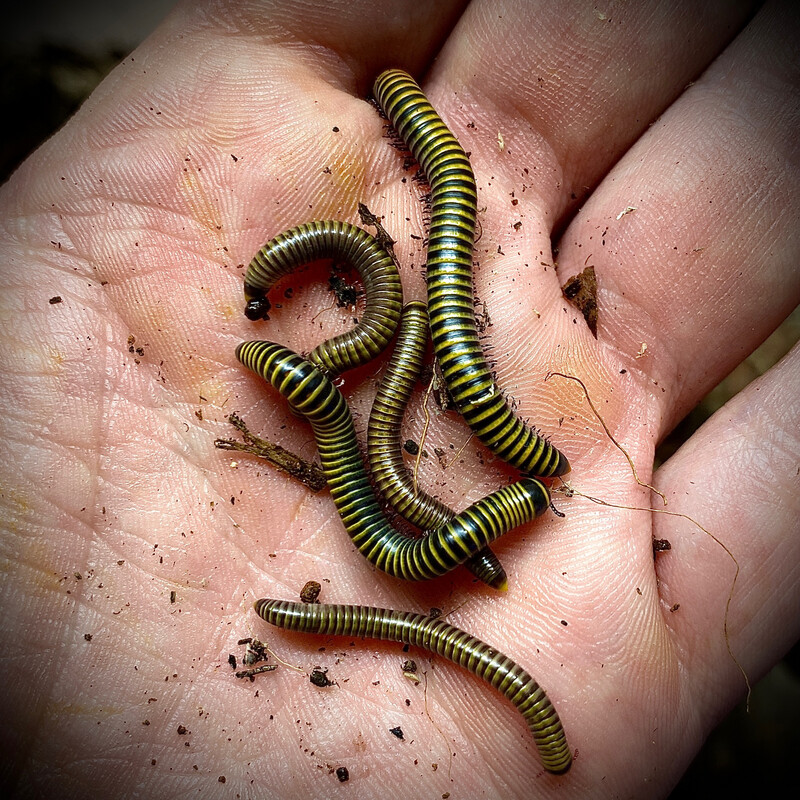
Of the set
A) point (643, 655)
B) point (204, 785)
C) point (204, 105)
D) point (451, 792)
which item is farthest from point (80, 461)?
point (643, 655)

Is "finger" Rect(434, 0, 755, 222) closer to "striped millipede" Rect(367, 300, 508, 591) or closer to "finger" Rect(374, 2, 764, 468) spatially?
"finger" Rect(374, 2, 764, 468)

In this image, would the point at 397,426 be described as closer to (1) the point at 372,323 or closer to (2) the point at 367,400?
(2) the point at 367,400

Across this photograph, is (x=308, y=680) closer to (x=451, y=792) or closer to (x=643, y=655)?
(x=451, y=792)

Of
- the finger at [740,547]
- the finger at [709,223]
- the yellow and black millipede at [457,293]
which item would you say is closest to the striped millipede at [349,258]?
the yellow and black millipede at [457,293]

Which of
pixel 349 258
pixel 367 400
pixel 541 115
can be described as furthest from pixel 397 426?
pixel 541 115

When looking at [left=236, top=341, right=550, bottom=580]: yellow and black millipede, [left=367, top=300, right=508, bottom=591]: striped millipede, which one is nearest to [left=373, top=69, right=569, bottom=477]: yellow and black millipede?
[left=367, top=300, right=508, bottom=591]: striped millipede

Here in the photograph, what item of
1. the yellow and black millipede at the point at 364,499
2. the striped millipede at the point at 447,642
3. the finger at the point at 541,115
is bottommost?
the striped millipede at the point at 447,642

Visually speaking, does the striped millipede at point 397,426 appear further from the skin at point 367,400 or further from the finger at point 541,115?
the finger at point 541,115

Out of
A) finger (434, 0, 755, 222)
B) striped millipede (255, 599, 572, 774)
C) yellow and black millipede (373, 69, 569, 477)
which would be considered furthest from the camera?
finger (434, 0, 755, 222)

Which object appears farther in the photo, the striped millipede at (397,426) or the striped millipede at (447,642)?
the striped millipede at (397,426)
